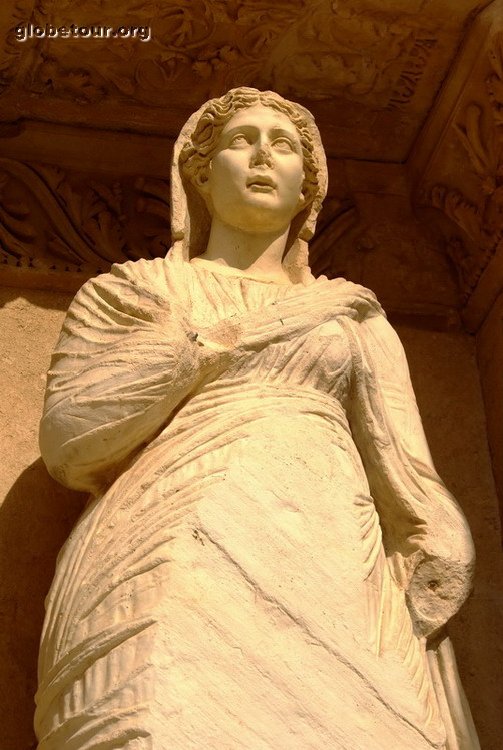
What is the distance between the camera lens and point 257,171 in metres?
4.15

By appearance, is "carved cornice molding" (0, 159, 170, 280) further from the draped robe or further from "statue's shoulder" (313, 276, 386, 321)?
"statue's shoulder" (313, 276, 386, 321)

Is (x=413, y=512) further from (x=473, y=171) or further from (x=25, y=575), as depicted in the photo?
(x=473, y=171)

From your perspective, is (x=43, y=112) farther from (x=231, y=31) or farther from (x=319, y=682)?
(x=319, y=682)

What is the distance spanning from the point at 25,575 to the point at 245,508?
3.66ft

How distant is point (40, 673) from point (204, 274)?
3.97ft

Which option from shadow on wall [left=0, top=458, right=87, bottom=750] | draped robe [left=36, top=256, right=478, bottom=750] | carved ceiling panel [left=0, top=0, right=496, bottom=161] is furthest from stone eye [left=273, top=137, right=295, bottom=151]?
shadow on wall [left=0, top=458, right=87, bottom=750]

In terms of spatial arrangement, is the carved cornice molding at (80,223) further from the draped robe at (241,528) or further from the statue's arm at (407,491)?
the statue's arm at (407,491)

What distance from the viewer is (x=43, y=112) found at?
5.07 metres

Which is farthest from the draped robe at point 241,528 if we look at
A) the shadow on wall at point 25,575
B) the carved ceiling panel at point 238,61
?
the carved ceiling panel at point 238,61

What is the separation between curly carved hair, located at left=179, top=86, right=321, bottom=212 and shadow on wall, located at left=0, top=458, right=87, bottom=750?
1.01m

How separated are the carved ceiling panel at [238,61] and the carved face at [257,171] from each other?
0.64m

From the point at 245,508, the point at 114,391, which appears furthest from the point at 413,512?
the point at 114,391

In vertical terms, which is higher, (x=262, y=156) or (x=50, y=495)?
(x=262, y=156)

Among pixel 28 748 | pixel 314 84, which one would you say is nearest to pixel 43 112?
pixel 314 84
